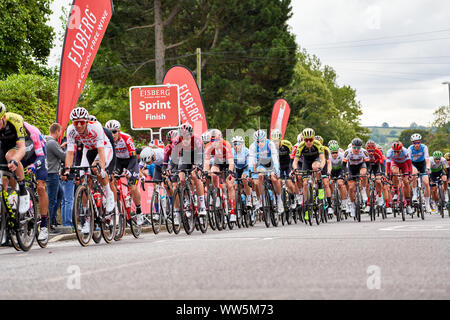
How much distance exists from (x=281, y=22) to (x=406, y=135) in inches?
5176

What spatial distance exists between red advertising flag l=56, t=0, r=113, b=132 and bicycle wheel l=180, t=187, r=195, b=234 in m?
3.89

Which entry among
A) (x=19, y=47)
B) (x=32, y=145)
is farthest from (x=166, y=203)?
(x=19, y=47)

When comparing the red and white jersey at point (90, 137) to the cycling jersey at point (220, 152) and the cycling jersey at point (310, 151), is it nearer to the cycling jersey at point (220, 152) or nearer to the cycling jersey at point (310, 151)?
the cycling jersey at point (220, 152)

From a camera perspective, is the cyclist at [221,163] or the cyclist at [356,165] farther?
the cyclist at [356,165]

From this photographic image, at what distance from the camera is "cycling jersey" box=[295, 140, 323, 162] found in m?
18.7

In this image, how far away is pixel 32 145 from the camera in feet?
35.3

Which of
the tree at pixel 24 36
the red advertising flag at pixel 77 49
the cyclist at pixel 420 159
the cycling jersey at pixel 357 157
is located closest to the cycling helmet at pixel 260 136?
the cycling jersey at pixel 357 157

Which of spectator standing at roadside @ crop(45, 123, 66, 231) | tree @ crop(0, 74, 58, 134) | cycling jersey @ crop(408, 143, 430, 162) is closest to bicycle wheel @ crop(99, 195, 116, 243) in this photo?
spectator standing at roadside @ crop(45, 123, 66, 231)

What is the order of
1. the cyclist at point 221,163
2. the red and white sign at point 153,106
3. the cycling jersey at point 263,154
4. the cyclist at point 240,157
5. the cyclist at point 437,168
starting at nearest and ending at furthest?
the cyclist at point 221,163 → the cycling jersey at point 263,154 → the cyclist at point 240,157 → the red and white sign at point 153,106 → the cyclist at point 437,168

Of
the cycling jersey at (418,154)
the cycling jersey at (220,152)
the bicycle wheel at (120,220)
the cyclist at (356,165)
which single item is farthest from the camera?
the cycling jersey at (418,154)

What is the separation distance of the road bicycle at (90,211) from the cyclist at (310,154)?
7566mm

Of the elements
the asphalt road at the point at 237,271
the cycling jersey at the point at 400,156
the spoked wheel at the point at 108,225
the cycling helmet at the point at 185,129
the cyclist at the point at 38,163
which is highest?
the cycling helmet at the point at 185,129

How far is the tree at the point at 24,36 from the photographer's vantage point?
1316 inches
